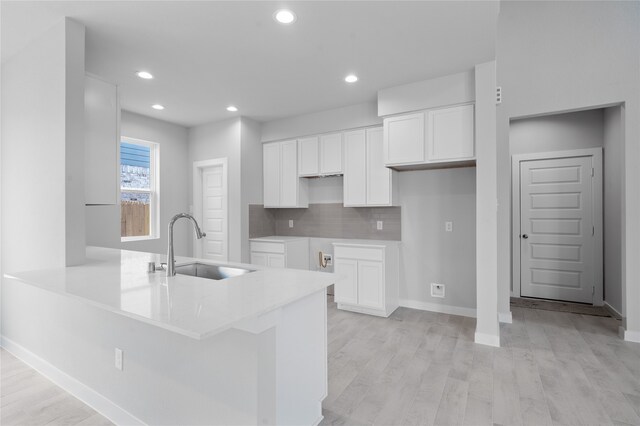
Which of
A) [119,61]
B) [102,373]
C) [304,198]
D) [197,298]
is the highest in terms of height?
[119,61]

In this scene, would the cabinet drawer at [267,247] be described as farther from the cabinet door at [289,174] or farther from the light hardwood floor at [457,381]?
the light hardwood floor at [457,381]

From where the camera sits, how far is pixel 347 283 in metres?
4.16

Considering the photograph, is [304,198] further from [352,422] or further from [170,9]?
[352,422]

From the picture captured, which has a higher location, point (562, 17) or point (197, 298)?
point (562, 17)

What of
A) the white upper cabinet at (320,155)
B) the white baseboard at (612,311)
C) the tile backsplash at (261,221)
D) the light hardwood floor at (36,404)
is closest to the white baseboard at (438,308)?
the white baseboard at (612,311)

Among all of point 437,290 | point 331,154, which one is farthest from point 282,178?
point 437,290

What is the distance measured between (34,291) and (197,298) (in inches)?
85.1

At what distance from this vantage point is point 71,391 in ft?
7.74

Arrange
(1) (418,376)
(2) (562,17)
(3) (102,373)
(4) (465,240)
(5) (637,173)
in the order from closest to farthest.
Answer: (3) (102,373) < (1) (418,376) < (5) (637,173) < (2) (562,17) < (4) (465,240)

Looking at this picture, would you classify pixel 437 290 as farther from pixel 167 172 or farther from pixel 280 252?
pixel 167 172

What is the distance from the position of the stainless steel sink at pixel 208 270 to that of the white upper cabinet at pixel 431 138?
2.29 metres

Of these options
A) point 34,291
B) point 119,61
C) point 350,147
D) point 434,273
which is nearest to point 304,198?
point 350,147

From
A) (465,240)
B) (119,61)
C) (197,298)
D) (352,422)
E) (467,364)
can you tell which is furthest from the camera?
(465,240)

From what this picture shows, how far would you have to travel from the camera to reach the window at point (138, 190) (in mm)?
4602
